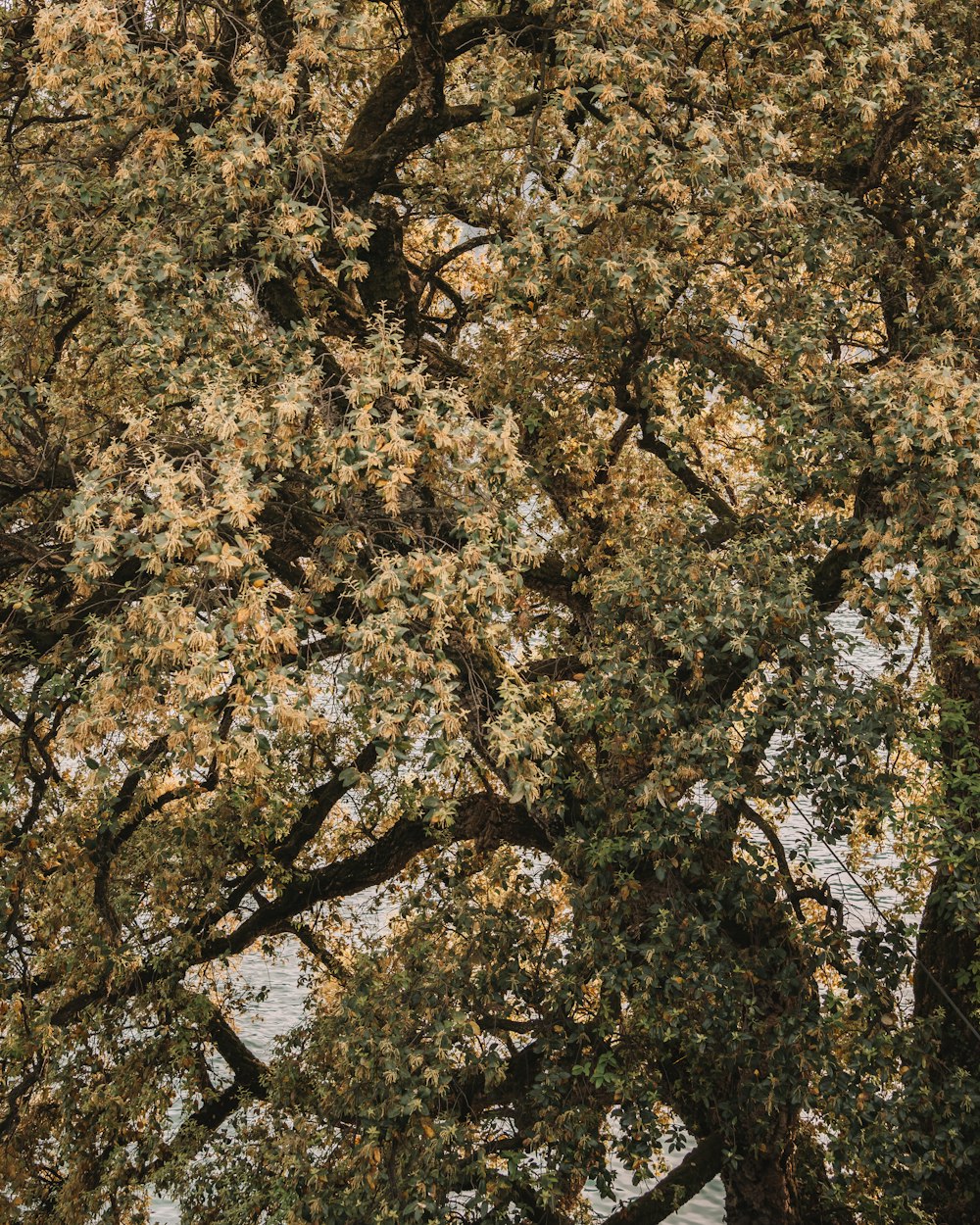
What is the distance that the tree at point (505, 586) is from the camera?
5.87 m

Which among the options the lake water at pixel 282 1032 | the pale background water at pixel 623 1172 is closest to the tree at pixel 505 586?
the pale background water at pixel 623 1172

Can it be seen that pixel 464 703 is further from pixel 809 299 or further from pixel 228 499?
pixel 809 299

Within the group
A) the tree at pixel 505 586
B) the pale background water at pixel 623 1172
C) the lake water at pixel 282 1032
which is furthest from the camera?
the lake water at pixel 282 1032

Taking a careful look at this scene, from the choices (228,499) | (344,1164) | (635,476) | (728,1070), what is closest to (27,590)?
(228,499)

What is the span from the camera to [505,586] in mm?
5660

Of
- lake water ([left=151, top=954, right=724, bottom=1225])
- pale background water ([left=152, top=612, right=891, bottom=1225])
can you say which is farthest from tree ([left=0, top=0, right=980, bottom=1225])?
lake water ([left=151, top=954, right=724, bottom=1225])

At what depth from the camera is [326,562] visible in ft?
20.7

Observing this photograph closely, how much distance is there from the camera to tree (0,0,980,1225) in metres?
5.87

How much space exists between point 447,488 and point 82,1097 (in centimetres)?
525

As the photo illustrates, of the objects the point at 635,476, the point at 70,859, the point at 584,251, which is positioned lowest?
the point at 70,859

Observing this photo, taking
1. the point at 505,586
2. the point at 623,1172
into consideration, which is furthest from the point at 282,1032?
the point at 505,586

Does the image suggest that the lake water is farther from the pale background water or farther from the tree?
the tree

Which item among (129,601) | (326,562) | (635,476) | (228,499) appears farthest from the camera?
(635,476)

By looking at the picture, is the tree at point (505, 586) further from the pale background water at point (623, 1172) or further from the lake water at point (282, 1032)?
the lake water at point (282, 1032)
